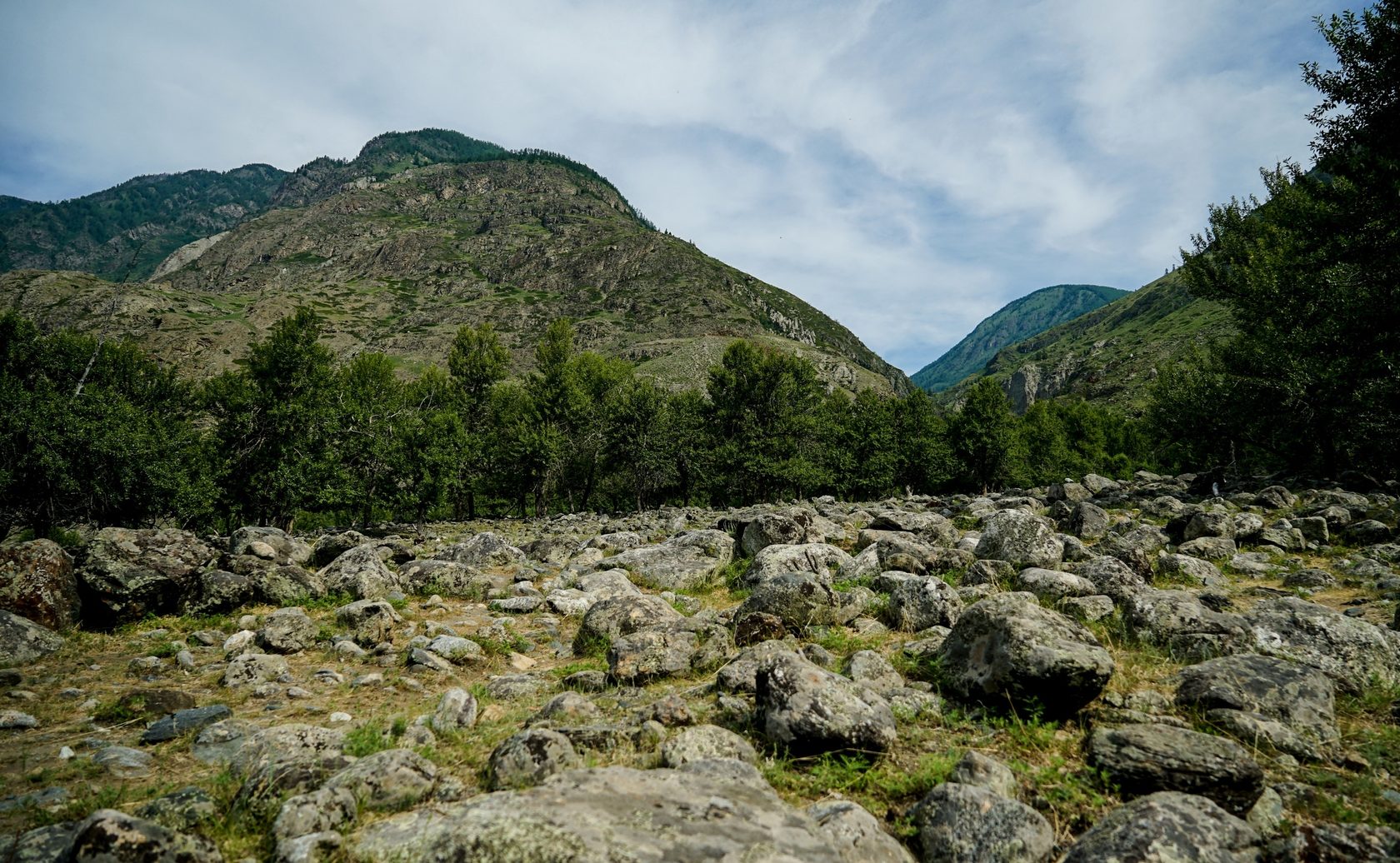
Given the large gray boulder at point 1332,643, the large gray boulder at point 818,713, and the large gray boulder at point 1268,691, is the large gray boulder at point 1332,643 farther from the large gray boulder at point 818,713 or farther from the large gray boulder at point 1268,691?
the large gray boulder at point 818,713

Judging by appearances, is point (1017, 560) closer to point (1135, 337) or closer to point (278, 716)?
point (278, 716)

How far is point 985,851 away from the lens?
404 centimetres

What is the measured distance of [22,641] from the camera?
30.5 feet

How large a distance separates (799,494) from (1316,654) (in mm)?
53126

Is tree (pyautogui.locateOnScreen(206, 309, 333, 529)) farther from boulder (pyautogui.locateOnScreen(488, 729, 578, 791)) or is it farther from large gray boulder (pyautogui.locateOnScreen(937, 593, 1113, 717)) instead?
large gray boulder (pyautogui.locateOnScreen(937, 593, 1113, 717))

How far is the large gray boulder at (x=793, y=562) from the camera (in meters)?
13.7

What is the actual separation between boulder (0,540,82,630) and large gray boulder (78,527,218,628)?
1.01 ft

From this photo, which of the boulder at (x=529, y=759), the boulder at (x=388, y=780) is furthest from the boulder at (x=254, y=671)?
the boulder at (x=529, y=759)

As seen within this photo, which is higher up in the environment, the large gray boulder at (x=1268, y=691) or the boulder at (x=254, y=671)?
the large gray boulder at (x=1268, y=691)

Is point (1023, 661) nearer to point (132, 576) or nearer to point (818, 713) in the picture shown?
point (818, 713)

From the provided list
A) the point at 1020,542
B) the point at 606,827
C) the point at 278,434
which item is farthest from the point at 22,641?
the point at 278,434

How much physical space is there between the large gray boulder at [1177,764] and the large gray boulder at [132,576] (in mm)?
16751

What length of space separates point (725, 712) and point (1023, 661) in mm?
3415

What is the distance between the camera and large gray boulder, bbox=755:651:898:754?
564cm
